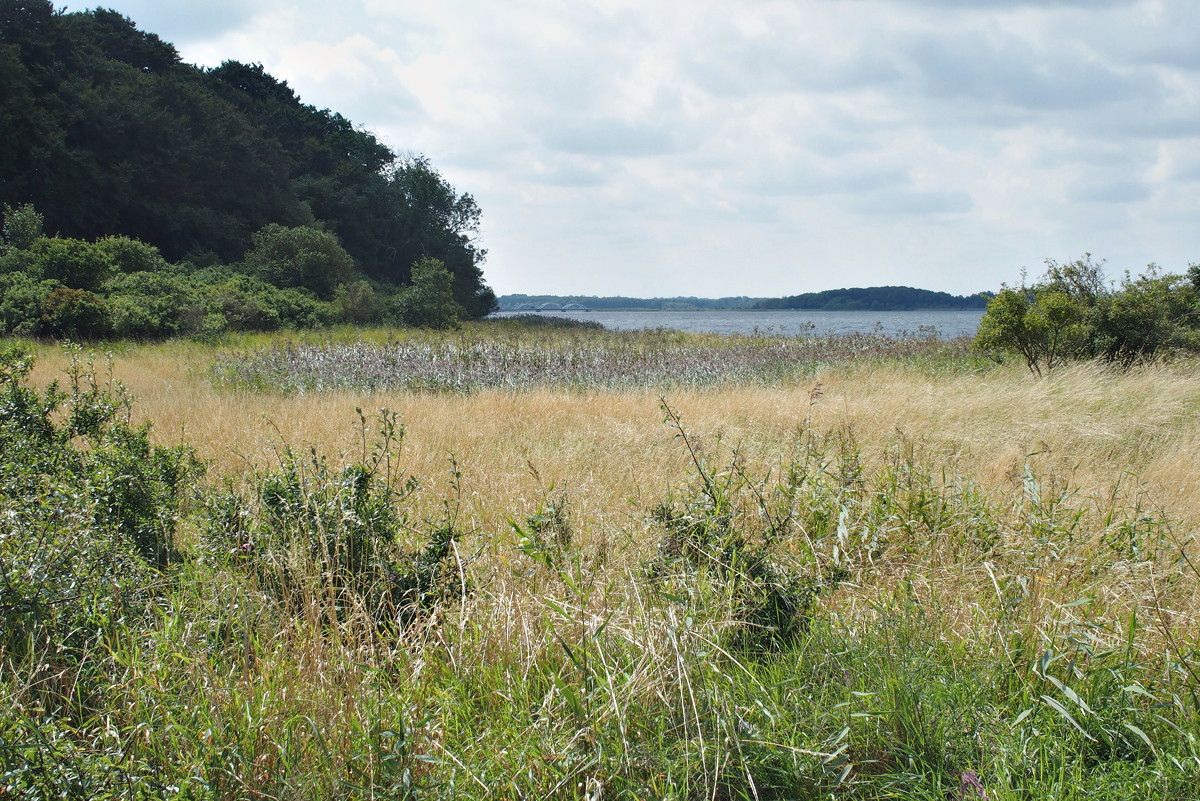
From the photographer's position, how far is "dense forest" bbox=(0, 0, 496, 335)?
2403cm

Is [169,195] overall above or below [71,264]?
above

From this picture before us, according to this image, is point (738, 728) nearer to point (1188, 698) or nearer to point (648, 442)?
point (1188, 698)

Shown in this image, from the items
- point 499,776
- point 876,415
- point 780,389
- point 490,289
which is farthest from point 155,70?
point 499,776

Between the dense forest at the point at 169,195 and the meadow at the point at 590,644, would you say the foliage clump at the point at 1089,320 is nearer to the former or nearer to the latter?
the meadow at the point at 590,644

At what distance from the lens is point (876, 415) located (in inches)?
337

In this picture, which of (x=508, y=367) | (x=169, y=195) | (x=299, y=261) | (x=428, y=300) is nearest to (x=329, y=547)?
(x=508, y=367)

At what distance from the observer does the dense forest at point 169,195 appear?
2403 centimetres

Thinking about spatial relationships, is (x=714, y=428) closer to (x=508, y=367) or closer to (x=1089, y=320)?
(x=508, y=367)

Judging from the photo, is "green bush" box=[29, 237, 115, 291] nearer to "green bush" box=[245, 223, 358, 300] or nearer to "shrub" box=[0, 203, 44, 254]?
"shrub" box=[0, 203, 44, 254]

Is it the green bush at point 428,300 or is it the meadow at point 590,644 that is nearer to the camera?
the meadow at point 590,644

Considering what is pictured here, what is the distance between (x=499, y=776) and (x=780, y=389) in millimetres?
10765

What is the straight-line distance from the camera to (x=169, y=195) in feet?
126

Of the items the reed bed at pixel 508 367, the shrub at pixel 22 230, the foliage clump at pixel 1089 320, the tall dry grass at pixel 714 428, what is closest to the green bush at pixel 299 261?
the shrub at pixel 22 230

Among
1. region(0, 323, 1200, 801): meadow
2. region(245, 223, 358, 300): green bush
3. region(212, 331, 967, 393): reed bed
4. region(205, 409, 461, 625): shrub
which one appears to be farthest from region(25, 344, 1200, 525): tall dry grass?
region(245, 223, 358, 300): green bush
